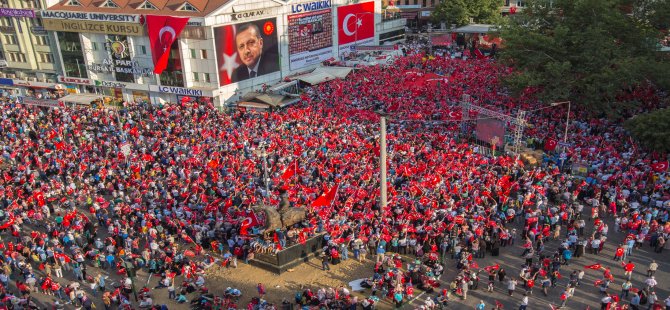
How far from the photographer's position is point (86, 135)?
137 feet

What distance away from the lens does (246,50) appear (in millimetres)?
53125

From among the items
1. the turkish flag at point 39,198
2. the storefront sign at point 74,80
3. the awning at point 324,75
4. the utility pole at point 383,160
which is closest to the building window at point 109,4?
the storefront sign at point 74,80

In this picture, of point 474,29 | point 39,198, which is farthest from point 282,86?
point 474,29

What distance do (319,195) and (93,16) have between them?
119ft

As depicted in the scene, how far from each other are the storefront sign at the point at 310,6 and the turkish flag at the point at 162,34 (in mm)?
12670

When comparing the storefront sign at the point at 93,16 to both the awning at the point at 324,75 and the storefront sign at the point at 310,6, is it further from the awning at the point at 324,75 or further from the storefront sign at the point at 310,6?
the awning at the point at 324,75

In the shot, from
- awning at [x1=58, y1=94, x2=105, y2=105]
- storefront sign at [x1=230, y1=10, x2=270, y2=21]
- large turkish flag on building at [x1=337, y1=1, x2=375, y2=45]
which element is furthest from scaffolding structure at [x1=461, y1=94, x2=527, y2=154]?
awning at [x1=58, y1=94, x2=105, y2=105]

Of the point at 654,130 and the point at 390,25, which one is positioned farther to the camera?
the point at 390,25

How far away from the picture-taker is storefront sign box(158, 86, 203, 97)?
51938 mm

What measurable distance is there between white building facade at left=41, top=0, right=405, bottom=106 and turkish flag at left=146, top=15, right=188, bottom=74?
38.4 inches

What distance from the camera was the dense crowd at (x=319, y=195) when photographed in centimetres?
2469

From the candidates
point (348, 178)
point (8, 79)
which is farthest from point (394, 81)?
point (8, 79)

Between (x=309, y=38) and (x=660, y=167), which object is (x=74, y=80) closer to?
(x=309, y=38)

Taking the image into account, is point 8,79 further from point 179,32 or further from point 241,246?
point 241,246
